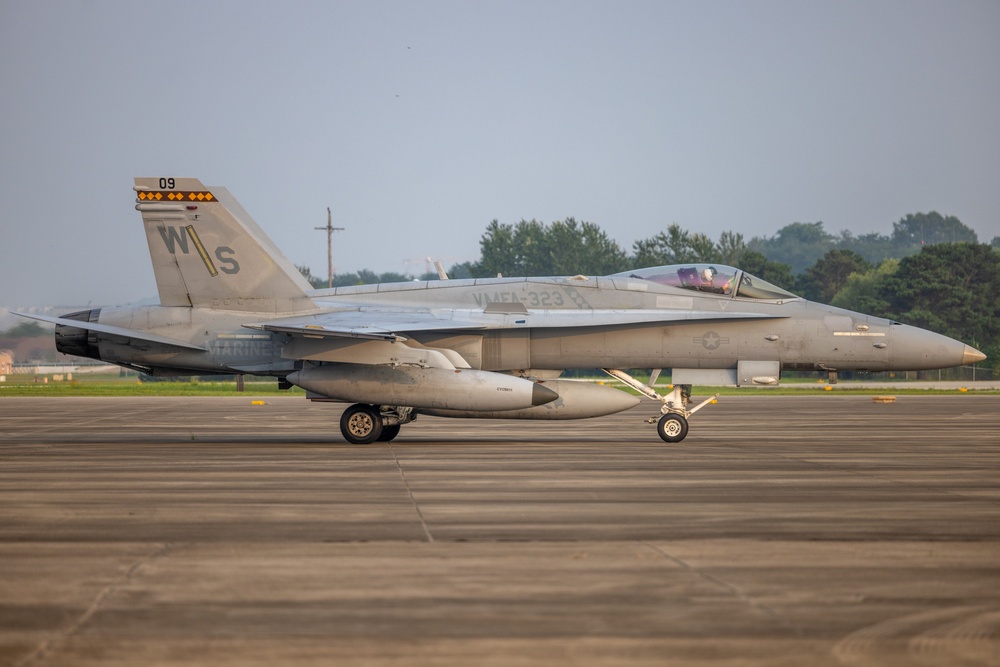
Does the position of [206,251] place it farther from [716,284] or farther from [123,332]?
[716,284]

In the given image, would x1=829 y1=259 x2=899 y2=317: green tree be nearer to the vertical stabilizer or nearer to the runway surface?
the vertical stabilizer

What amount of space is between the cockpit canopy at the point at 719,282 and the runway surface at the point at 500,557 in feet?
12.1

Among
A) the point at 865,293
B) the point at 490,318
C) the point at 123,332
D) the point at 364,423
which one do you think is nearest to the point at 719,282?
the point at 490,318

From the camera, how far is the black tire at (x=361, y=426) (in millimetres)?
18719

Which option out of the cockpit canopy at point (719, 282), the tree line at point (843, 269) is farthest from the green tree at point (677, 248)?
the cockpit canopy at point (719, 282)

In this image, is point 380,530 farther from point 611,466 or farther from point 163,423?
point 163,423

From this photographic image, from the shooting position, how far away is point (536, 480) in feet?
42.6

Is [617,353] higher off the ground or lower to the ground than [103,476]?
higher

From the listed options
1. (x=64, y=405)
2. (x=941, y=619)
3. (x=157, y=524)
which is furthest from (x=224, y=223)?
(x=64, y=405)

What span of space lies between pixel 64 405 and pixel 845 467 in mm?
28589

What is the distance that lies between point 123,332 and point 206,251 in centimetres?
208

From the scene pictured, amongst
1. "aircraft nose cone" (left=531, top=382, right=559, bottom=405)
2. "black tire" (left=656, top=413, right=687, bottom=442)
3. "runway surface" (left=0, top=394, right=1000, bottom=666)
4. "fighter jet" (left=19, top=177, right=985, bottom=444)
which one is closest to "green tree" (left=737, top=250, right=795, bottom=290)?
"fighter jet" (left=19, top=177, right=985, bottom=444)

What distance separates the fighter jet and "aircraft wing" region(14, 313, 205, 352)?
33mm

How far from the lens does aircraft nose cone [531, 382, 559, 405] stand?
17469 mm
